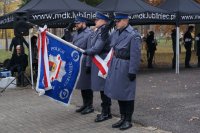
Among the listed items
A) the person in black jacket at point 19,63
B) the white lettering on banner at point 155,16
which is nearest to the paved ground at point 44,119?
the person in black jacket at point 19,63

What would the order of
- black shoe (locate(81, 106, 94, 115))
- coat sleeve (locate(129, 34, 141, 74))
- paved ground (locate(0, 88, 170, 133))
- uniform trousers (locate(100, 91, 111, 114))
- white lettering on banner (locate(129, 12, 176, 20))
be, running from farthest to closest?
white lettering on banner (locate(129, 12, 176, 20)) → black shoe (locate(81, 106, 94, 115)) → uniform trousers (locate(100, 91, 111, 114)) → paved ground (locate(0, 88, 170, 133)) → coat sleeve (locate(129, 34, 141, 74))

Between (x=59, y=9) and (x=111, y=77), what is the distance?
7.77m

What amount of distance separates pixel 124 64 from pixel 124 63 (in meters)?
0.02

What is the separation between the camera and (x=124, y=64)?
761cm

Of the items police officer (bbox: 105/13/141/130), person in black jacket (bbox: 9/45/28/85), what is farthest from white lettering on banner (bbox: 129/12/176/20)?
police officer (bbox: 105/13/141/130)

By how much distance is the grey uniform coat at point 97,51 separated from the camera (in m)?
8.37

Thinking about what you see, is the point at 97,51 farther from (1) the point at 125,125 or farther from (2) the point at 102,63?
(1) the point at 125,125

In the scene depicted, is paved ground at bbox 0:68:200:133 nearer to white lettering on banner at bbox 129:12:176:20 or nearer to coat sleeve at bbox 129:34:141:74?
coat sleeve at bbox 129:34:141:74

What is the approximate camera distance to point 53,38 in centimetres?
889

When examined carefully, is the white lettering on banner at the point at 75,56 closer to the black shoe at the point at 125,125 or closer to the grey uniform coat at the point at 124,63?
the grey uniform coat at the point at 124,63

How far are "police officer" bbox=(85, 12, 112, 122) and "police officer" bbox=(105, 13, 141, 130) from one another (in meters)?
0.48

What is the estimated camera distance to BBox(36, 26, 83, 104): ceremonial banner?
28.8ft

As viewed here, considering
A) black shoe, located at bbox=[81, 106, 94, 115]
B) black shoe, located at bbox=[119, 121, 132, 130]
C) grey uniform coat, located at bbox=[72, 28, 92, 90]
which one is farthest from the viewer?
black shoe, located at bbox=[81, 106, 94, 115]

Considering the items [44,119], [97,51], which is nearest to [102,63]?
[97,51]
